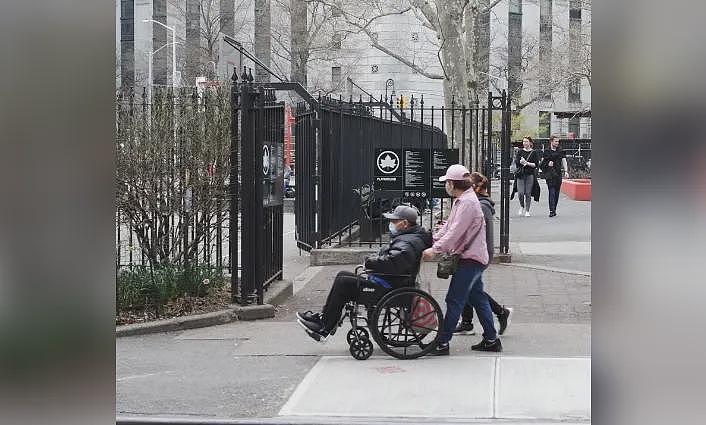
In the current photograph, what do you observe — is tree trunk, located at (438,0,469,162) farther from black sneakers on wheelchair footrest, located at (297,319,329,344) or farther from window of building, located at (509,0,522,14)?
window of building, located at (509,0,522,14)

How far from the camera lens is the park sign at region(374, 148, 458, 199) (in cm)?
1340

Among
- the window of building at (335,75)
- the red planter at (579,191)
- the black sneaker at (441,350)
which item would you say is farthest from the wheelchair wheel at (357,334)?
the window of building at (335,75)

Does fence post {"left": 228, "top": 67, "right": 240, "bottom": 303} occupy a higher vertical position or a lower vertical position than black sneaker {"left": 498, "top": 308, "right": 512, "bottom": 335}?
higher

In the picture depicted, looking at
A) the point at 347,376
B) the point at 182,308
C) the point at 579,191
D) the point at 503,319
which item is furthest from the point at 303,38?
the point at 347,376

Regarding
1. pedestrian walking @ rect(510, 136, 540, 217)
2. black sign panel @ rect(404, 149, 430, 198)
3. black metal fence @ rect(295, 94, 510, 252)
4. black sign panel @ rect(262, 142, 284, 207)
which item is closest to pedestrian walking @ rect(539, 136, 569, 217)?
pedestrian walking @ rect(510, 136, 540, 217)

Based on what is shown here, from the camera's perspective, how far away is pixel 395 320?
7.88 meters

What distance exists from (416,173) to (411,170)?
0.28ft

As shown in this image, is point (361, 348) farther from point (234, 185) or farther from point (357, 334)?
point (234, 185)

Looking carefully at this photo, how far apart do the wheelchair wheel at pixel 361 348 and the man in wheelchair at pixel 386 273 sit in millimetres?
243

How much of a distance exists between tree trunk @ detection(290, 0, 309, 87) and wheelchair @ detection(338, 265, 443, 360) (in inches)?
1366

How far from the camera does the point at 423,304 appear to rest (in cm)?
777

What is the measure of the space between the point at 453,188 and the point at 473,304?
3.42 ft
